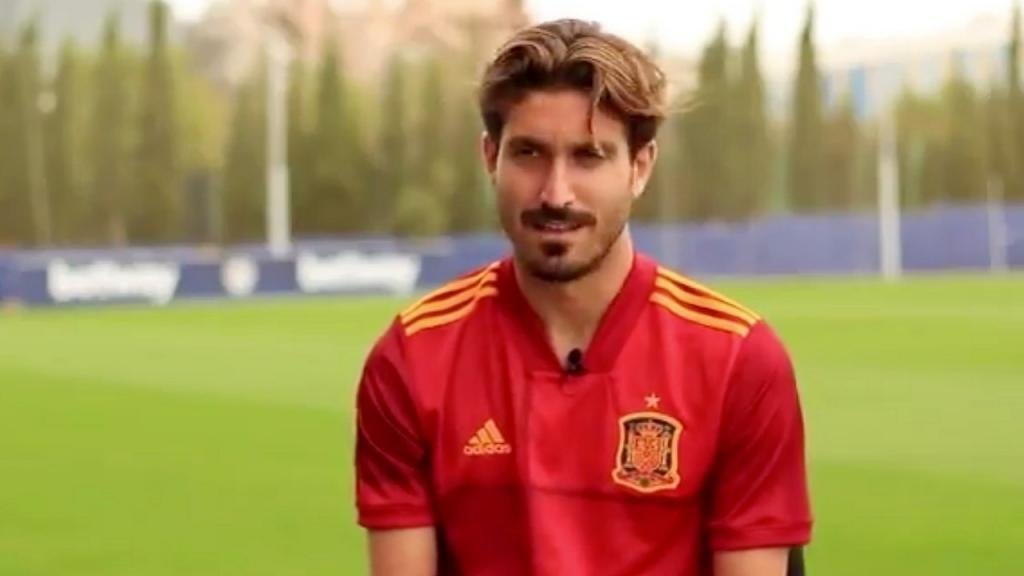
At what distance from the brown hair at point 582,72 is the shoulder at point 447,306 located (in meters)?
0.36

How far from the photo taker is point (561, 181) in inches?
141

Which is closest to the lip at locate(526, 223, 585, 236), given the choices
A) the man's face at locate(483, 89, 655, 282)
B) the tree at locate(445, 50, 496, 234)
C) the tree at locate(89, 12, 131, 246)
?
the man's face at locate(483, 89, 655, 282)

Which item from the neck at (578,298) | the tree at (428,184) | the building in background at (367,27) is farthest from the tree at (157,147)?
the neck at (578,298)

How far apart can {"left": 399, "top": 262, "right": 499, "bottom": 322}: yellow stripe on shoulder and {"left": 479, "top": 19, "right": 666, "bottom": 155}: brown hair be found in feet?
1.21

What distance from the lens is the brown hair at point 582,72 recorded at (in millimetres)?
3537

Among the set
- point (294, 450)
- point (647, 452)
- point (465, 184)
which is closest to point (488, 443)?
point (647, 452)

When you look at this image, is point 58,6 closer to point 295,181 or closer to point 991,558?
point 295,181

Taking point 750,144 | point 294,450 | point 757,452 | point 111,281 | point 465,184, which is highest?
point 750,144

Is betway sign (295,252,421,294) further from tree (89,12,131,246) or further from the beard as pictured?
the beard

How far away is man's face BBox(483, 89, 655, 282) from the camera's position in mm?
3586

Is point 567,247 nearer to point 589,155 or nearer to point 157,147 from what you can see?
point 589,155

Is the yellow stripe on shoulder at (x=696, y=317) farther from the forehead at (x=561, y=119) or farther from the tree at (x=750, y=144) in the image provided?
the tree at (x=750, y=144)

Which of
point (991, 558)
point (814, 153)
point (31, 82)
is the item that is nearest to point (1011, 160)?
point (814, 153)

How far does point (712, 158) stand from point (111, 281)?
85.1 feet
